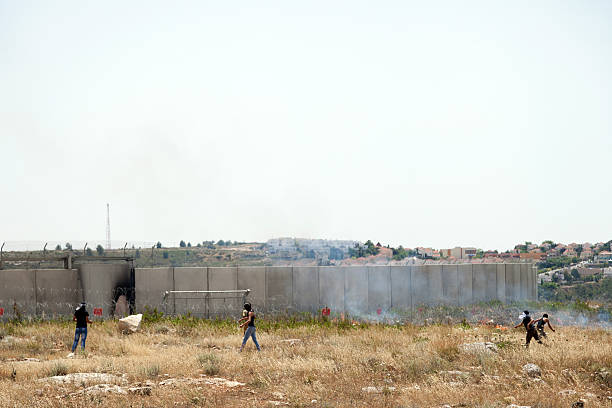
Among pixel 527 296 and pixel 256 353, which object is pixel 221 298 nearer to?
pixel 256 353

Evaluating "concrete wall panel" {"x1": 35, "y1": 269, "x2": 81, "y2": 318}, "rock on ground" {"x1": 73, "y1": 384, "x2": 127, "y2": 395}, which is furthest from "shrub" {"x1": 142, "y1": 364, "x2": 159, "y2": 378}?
"concrete wall panel" {"x1": 35, "y1": 269, "x2": 81, "y2": 318}

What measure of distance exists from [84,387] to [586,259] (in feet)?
167

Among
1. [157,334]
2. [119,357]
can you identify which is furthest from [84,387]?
[157,334]

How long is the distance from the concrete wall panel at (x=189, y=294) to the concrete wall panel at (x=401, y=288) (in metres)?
9.34

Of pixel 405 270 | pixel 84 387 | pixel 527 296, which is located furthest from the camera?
pixel 527 296

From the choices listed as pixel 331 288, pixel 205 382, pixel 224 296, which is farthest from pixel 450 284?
pixel 205 382

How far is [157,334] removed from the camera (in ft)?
71.7

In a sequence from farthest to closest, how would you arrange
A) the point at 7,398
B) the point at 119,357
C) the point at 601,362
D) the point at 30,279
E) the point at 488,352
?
the point at 30,279
the point at 119,357
the point at 488,352
the point at 601,362
the point at 7,398

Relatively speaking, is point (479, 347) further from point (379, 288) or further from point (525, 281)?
point (525, 281)

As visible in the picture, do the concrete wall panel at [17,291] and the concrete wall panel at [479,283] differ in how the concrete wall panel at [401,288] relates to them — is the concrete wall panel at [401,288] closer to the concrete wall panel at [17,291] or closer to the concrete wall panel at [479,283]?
the concrete wall panel at [479,283]

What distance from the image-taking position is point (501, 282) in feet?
115

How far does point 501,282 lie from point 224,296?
1653 cm

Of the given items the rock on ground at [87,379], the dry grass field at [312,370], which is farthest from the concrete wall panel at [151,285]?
the rock on ground at [87,379]

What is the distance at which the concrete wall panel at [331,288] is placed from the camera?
28.9 meters
